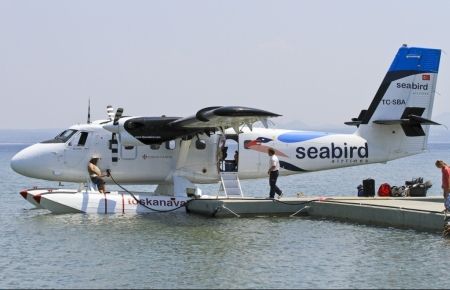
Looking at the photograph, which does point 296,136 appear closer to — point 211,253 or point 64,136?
point 64,136

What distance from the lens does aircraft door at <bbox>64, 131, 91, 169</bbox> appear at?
23844 mm

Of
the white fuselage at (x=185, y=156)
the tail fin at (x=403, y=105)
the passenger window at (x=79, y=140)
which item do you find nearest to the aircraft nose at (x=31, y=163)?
the white fuselage at (x=185, y=156)

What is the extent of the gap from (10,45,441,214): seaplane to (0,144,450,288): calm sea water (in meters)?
0.98

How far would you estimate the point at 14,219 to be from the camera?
23.0 metres

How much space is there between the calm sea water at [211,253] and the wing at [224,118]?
2594mm

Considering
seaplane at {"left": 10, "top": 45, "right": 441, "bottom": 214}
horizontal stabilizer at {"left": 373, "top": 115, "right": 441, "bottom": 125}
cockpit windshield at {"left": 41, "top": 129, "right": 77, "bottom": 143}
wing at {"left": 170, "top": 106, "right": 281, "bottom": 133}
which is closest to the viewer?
wing at {"left": 170, "top": 106, "right": 281, "bottom": 133}

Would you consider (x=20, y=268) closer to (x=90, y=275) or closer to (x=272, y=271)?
(x=90, y=275)

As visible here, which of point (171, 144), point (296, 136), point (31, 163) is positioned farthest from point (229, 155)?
point (31, 163)

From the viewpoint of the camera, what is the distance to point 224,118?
21.1 m

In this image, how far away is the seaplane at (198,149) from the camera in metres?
23.0

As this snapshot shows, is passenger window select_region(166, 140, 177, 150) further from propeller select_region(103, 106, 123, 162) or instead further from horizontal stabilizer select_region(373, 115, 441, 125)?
horizontal stabilizer select_region(373, 115, 441, 125)

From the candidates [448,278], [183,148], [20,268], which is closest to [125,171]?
[183,148]

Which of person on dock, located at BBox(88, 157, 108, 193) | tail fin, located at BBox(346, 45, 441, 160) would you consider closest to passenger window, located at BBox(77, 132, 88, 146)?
person on dock, located at BBox(88, 157, 108, 193)

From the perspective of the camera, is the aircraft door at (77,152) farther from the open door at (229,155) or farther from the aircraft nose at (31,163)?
the open door at (229,155)
